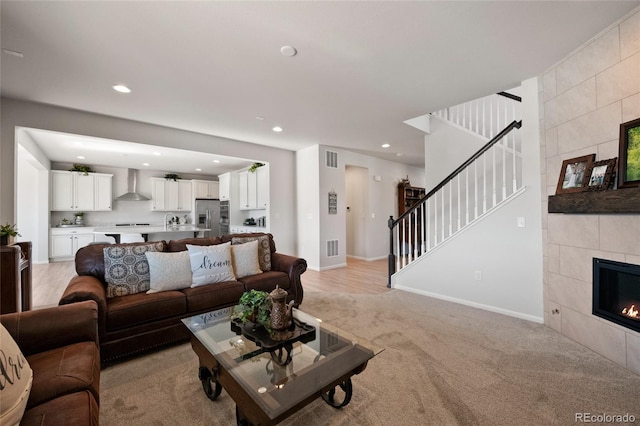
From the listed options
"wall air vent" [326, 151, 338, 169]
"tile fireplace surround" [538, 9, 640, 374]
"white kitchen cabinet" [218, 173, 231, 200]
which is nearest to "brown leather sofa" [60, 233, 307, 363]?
"tile fireplace surround" [538, 9, 640, 374]

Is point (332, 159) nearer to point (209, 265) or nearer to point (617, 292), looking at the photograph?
point (209, 265)

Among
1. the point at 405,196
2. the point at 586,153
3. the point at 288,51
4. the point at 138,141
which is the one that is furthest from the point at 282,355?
the point at 405,196

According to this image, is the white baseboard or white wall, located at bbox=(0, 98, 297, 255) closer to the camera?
the white baseboard

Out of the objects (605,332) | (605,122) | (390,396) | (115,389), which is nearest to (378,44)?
(605,122)

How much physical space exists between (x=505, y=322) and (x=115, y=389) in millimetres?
3510

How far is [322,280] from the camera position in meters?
4.70

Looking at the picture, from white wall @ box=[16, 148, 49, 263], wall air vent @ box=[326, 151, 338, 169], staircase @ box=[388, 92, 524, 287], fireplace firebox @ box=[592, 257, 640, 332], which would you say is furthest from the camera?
white wall @ box=[16, 148, 49, 263]

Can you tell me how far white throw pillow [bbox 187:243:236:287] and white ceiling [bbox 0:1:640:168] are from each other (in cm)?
177

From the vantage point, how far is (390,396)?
1720mm

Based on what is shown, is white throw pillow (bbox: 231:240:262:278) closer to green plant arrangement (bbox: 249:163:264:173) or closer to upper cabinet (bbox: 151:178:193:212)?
green plant arrangement (bbox: 249:163:264:173)

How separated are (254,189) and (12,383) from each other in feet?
18.7

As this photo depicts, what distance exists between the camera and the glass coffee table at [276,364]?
4.02ft

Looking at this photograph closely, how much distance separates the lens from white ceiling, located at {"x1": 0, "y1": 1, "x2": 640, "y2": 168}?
74.6 inches

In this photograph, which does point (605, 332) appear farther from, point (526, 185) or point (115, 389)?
point (115, 389)
